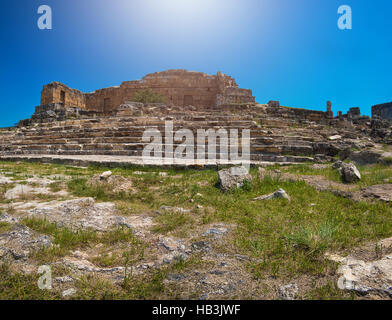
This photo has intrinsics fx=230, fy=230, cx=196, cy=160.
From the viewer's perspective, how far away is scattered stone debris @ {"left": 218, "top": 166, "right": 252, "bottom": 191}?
4.25 metres

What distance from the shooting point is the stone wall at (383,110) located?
23938 mm

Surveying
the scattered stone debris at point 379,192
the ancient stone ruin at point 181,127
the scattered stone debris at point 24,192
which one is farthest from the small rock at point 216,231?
the ancient stone ruin at point 181,127

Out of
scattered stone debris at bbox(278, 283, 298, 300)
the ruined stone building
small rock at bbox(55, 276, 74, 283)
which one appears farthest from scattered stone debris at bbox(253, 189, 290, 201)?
the ruined stone building

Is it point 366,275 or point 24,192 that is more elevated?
point 24,192

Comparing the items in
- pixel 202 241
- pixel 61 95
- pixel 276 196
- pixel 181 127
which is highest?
pixel 61 95

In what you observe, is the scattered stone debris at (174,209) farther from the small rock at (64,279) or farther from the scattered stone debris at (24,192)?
the scattered stone debris at (24,192)

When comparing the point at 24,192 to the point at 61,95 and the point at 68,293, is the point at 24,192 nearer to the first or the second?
the point at 68,293

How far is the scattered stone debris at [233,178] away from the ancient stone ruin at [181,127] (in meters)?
3.03

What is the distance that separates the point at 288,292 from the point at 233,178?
2801mm

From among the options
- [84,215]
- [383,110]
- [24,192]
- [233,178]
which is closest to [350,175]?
[233,178]

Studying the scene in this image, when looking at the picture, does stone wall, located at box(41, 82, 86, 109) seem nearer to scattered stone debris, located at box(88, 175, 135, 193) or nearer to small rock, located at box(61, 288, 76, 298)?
scattered stone debris, located at box(88, 175, 135, 193)

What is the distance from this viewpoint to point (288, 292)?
1664 millimetres

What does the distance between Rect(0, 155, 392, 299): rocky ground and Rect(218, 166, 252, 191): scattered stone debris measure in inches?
1.0

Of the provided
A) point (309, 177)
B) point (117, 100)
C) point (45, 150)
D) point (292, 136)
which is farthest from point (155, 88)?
point (309, 177)
